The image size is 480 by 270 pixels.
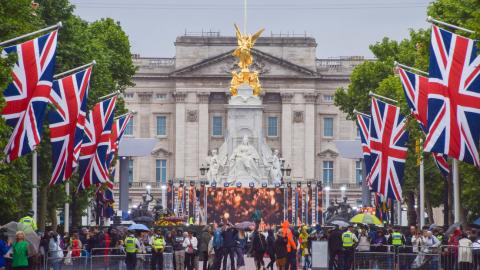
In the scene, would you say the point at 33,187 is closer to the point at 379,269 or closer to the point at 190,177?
the point at 379,269

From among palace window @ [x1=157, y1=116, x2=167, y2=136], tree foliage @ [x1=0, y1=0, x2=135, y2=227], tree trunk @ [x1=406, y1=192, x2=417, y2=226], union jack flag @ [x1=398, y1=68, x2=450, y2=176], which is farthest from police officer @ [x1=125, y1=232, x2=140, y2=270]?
palace window @ [x1=157, y1=116, x2=167, y2=136]

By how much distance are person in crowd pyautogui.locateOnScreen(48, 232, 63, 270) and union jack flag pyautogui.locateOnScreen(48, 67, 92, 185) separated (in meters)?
2.05

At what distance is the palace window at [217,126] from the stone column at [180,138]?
327 cm

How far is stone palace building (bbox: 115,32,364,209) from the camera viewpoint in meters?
168

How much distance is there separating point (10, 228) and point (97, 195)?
35.6 metres

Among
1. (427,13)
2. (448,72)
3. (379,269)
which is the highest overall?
(427,13)

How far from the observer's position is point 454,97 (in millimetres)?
44688

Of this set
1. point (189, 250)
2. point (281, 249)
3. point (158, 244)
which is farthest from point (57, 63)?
point (281, 249)

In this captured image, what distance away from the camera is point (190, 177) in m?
168

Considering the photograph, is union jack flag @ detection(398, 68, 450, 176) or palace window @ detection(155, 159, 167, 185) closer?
union jack flag @ detection(398, 68, 450, 176)

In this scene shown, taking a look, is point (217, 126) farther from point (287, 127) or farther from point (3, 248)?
point (3, 248)

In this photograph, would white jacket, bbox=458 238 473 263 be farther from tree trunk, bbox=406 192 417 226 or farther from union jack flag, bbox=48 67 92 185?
tree trunk, bbox=406 192 417 226

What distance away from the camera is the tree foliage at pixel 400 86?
208 feet

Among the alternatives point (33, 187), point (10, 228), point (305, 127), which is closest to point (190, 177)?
point (305, 127)
